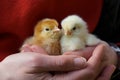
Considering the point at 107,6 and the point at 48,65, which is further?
the point at 107,6

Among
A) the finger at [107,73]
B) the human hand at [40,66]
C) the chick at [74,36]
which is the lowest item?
the finger at [107,73]

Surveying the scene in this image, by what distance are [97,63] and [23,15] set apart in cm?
27

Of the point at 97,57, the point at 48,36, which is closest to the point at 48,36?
the point at 48,36

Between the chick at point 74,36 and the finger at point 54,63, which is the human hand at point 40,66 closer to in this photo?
the finger at point 54,63

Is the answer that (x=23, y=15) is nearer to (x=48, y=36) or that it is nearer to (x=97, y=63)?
(x=48, y=36)

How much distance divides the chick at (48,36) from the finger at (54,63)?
13 cm

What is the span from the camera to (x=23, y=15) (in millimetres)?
1063

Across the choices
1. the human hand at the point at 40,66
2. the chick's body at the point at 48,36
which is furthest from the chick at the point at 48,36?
the human hand at the point at 40,66

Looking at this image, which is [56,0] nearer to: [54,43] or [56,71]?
[54,43]

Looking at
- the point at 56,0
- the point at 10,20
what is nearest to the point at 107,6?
the point at 56,0

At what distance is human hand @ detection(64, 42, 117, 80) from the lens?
36.6 inches

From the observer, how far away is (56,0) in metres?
1.10

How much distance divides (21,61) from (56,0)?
26 centimetres

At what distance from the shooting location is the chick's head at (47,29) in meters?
1.04
